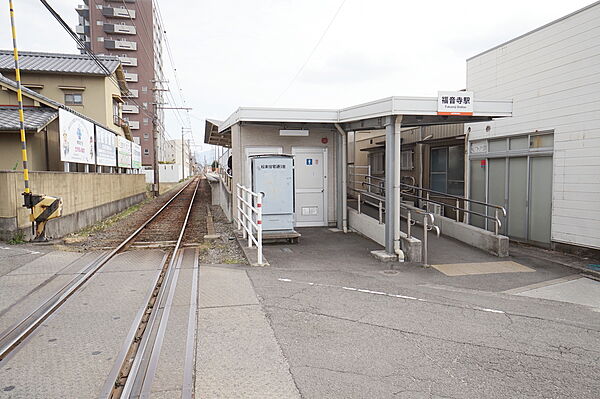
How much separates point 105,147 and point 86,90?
8919mm

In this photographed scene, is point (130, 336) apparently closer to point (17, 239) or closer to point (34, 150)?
point (17, 239)

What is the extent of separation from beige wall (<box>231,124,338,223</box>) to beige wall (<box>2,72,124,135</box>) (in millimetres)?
17865

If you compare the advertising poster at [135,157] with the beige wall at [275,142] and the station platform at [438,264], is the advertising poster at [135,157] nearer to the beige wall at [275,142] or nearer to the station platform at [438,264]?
the beige wall at [275,142]

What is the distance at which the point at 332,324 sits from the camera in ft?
17.3

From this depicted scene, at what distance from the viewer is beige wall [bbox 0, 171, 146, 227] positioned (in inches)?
396

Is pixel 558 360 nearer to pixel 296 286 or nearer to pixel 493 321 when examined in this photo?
pixel 493 321

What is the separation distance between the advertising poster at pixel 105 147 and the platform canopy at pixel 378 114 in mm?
8171

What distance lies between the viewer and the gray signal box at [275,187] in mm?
10773

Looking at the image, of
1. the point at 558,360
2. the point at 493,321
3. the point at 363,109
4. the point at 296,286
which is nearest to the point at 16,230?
the point at 296,286

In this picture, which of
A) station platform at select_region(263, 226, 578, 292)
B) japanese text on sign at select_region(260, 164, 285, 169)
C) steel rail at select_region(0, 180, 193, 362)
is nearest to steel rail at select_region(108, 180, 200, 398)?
steel rail at select_region(0, 180, 193, 362)

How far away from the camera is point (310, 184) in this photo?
1339 cm

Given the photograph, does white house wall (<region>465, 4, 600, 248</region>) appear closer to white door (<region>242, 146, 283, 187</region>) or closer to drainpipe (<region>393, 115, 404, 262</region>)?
drainpipe (<region>393, 115, 404, 262</region>)

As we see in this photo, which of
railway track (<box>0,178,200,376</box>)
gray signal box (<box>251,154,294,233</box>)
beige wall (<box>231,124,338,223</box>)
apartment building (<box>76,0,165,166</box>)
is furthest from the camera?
apartment building (<box>76,0,165,166</box>)

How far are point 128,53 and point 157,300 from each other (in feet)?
232
